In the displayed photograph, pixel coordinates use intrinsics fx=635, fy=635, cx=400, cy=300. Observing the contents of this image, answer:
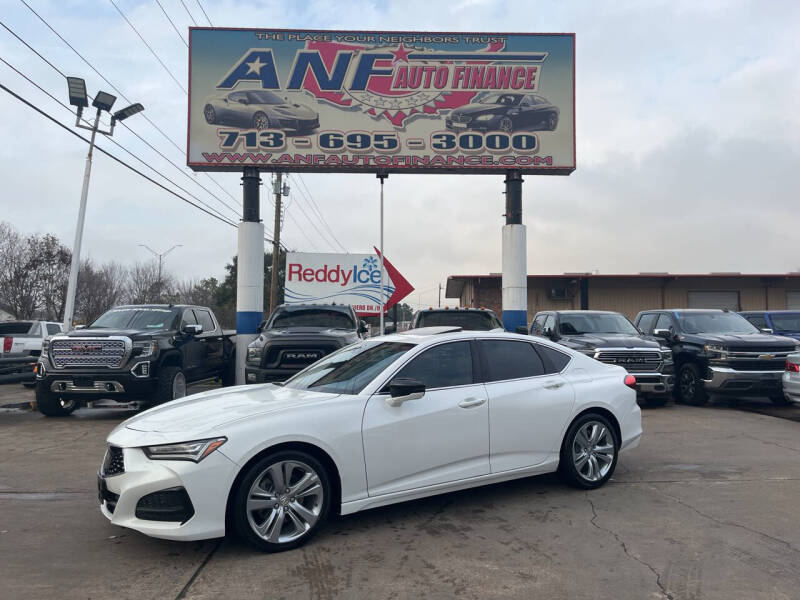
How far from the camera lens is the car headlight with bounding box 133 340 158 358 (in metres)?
10.1

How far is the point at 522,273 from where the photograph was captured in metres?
16.1

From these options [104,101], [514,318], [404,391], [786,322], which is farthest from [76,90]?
[786,322]

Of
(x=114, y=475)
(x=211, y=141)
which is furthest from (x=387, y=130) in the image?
(x=114, y=475)

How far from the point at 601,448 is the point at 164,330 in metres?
7.86

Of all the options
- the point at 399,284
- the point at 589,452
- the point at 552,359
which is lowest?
the point at 589,452

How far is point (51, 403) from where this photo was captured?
34.9ft

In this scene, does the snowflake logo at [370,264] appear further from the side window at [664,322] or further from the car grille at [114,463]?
the car grille at [114,463]

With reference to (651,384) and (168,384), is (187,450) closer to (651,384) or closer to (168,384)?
(168,384)

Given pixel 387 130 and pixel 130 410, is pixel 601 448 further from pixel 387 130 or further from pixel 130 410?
pixel 387 130

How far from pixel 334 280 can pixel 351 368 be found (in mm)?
17452

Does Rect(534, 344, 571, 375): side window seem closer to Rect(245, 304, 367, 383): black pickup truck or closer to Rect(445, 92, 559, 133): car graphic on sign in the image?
Rect(245, 304, 367, 383): black pickup truck

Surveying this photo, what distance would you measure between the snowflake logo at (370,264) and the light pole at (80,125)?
8.78m

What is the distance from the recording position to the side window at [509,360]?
→ 5676 mm

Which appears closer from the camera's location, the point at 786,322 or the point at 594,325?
the point at 594,325
